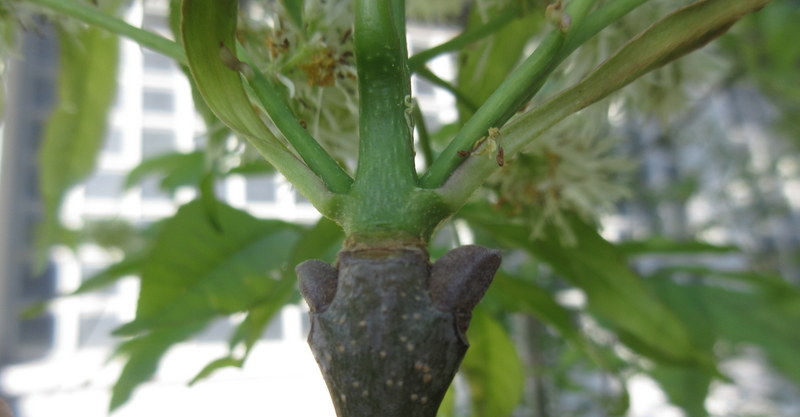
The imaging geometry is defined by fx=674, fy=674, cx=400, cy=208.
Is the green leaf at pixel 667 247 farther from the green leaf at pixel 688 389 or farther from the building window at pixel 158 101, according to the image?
the building window at pixel 158 101

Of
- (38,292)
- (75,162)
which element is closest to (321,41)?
(75,162)

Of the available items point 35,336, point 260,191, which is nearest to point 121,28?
point 260,191

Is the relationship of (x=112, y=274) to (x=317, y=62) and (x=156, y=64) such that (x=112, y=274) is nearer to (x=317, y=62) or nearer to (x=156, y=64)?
(x=317, y=62)

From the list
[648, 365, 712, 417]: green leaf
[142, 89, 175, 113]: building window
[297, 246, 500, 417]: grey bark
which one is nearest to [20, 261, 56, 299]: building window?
[142, 89, 175, 113]: building window

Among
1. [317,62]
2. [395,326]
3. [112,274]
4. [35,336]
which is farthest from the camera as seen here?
[35,336]

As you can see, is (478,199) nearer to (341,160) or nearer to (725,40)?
(341,160)

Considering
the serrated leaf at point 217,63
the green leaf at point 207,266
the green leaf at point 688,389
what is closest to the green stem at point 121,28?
the serrated leaf at point 217,63
